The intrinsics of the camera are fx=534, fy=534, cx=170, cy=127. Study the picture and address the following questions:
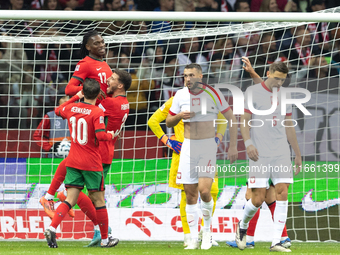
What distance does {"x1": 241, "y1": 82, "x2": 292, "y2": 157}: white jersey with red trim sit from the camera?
5.32 meters

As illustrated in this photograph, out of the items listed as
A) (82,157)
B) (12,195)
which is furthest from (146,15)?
(12,195)

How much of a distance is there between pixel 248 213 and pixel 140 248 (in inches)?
46.4

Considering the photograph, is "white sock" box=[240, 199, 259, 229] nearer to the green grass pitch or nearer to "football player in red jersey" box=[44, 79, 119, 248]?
the green grass pitch

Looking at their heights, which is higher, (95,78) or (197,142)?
(95,78)

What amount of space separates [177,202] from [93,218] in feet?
4.91

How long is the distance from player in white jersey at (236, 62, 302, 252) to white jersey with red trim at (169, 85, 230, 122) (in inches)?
11.6

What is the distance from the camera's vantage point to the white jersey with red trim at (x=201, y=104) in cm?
549

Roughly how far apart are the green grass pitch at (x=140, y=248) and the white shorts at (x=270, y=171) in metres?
0.68

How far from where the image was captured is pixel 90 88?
5.21m

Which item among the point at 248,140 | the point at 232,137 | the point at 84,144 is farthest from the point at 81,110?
the point at 248,140

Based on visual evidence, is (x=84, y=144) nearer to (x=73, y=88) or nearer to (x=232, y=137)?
(x=73, y=88)

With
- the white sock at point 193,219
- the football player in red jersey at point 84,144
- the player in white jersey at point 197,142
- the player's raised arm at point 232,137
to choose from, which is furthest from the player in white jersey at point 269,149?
the football player in red jersey at point 84,144

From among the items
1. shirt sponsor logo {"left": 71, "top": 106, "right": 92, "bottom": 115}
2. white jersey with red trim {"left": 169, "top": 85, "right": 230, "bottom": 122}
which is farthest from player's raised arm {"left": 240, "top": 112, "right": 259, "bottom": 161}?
shirt sponsor logo {"left": 71, "top": 106, "right": 92, "bottom": 115}

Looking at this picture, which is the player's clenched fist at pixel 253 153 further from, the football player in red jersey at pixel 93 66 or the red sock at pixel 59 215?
the red sock at pixel 59 215
